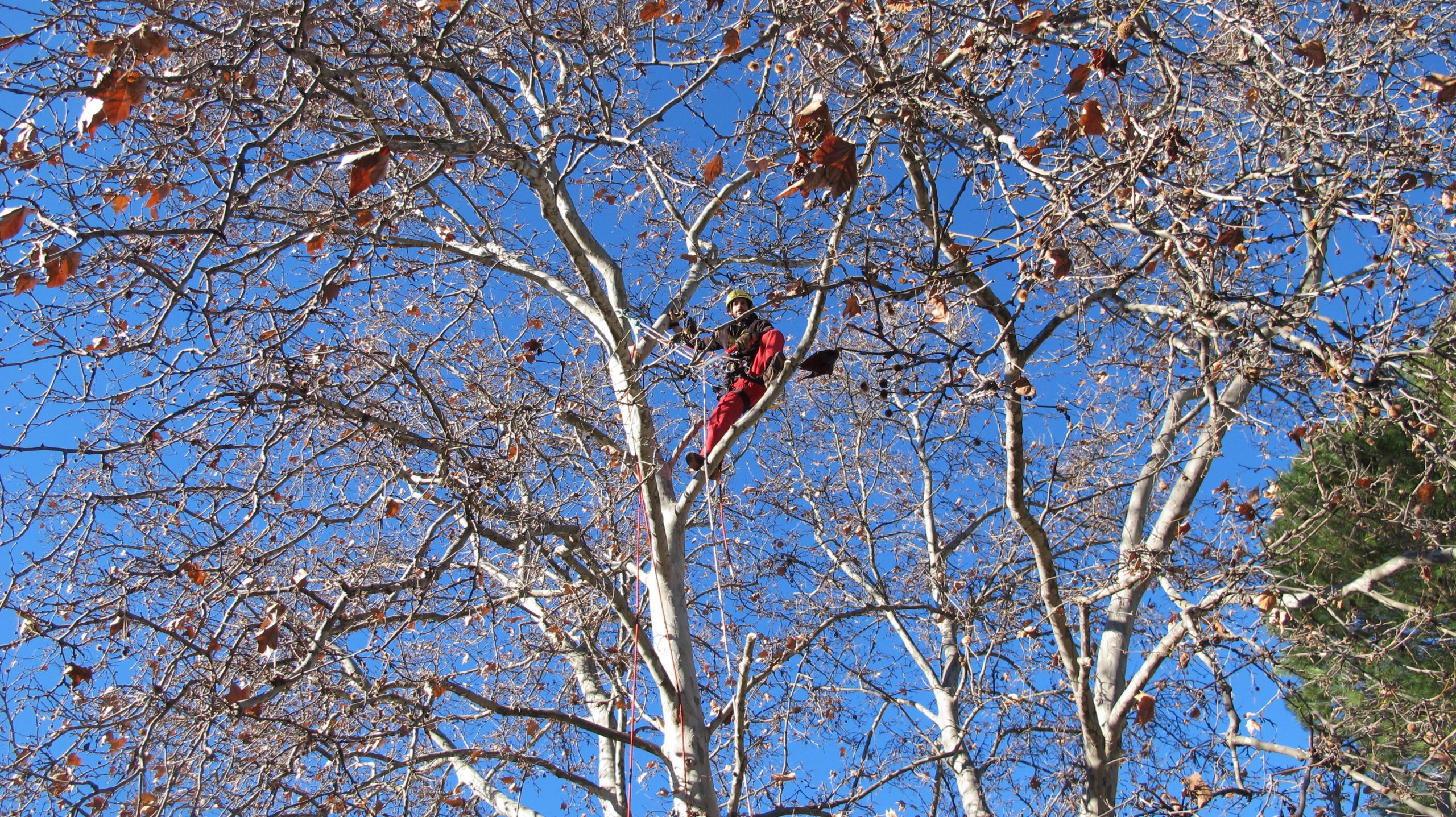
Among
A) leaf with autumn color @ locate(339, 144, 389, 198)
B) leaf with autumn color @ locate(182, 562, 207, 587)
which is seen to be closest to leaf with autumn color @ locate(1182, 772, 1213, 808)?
leaf with autumn color @ locate(339, 144, 389, 198)

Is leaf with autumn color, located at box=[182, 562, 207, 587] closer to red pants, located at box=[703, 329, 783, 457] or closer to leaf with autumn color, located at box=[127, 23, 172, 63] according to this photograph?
leaf with autumn color, located at box=[127, 23, 172, 63]

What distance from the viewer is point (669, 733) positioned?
17.2 feet

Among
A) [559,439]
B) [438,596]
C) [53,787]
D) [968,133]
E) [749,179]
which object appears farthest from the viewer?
[749,179]

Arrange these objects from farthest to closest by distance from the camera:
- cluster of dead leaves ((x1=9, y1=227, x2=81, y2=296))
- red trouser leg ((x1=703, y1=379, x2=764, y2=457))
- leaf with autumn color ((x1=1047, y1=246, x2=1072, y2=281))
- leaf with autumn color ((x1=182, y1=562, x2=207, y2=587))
Answer: red trouser leg ((x1=703, y1=379, x2=764, y2=457)) < leaf with autumn color ((x1=182, y1=562, x2=207, y2=587)) < leaf with autumn color ((x1=1047, y1=246, x2=1072, y2=281)) < cluster of dead leaves ((x1=9, y1=227, x2=81, y2=296))

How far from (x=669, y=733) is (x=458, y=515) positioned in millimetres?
1689

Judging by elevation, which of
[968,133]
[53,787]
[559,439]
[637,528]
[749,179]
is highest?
[749,179]

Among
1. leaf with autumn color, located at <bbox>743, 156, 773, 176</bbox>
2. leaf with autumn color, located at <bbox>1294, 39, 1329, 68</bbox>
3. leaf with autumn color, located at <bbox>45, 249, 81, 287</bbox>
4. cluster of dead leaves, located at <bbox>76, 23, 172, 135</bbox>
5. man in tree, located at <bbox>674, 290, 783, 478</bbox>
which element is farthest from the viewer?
man in tree, located at <bbox>674, 290, 783, 478</bbox>

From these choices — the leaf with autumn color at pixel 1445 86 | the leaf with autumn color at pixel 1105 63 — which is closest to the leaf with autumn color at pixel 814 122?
the leaf with autumn color at pixel 1105 63

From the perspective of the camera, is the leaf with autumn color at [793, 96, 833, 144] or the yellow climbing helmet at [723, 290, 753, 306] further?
the yellow climbing helmet at [723, 290, 753, 306]

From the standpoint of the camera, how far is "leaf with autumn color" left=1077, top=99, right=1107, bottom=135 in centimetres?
336

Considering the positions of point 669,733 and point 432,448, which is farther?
point 669,733

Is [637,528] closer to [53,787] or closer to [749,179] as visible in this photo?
[749,179]

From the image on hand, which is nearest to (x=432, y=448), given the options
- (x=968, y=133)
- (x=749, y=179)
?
(x=749, y=179)

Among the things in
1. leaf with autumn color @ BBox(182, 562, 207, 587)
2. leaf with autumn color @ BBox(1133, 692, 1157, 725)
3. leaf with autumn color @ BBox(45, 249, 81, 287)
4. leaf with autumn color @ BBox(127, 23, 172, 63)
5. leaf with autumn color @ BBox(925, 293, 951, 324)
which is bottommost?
leaf with autumn color @ BBox(1133, 692, 1157, 725)
